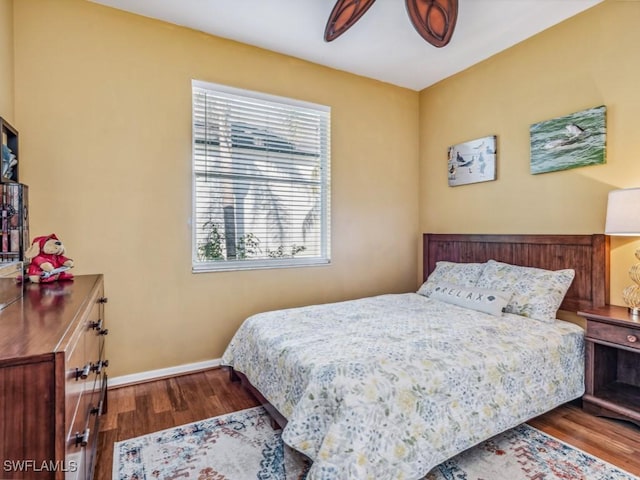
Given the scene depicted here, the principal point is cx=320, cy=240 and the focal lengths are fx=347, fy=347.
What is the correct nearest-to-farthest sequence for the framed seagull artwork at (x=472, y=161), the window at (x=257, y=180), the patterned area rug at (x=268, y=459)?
the patterned area rug at (x=268, y=459) < the window at (x=257, y=180) < the framed seagull artwork at (x=472, y=161)

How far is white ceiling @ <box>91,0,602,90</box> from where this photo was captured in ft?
8.15

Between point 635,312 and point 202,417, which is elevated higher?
point 635,312

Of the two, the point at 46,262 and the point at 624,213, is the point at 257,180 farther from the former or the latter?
the point at 624,213

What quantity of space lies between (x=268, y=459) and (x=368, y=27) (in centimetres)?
303

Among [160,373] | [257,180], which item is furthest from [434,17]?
[160,373]

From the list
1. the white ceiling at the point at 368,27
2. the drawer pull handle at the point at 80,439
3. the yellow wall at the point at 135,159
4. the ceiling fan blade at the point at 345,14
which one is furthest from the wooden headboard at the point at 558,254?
the drawer pull handle at the point at 80,439

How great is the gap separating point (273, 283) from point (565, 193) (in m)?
2.50

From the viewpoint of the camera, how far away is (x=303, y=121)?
132 inches

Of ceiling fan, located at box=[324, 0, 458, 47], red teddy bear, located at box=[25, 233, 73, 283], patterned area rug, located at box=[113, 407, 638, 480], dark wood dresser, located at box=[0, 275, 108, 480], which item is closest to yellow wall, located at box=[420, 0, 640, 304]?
ceiling fan, located at box=[324, 0, 458, 47]

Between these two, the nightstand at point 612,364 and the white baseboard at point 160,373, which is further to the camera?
the white baseboard at point 160,373

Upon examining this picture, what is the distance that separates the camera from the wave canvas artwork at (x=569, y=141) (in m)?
2.47

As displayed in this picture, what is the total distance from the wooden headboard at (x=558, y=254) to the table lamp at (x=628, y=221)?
19 centimetres

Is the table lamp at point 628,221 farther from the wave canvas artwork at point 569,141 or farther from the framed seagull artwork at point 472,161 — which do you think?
the framed seagull artwork at point 472,161

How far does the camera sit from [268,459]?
1.78 meters
